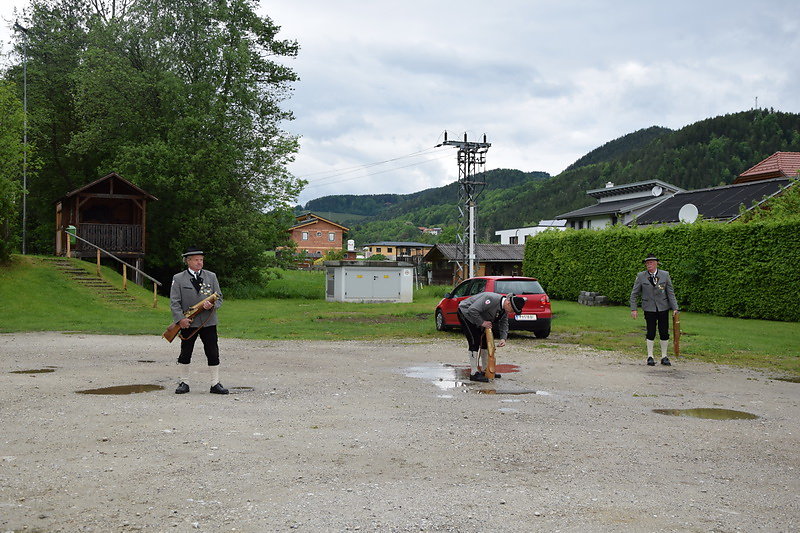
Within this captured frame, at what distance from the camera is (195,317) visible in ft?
29.4

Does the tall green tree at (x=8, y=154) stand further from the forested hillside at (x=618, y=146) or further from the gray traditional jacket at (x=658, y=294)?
the forested hillside at (x=618, y=146)

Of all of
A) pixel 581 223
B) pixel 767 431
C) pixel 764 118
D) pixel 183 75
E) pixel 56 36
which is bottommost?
pixel 767 431

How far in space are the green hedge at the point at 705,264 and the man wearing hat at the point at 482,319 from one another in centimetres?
1510

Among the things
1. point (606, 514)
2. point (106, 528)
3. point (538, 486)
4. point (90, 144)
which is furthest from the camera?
point (90, 144)

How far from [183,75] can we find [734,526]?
123ft

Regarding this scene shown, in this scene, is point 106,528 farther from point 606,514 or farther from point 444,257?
point 444,257

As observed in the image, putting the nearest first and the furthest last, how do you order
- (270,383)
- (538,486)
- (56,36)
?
(538,486)
(270,383)
(56,36)

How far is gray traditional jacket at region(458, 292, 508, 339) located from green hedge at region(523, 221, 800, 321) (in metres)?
15.1

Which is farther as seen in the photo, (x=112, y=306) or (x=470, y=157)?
(x=470, y=157)

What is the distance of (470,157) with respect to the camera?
45125 millimetres

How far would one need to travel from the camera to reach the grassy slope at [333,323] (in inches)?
615

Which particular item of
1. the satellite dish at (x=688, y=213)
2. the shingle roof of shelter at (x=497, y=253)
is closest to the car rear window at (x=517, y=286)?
the satellite dish at (x=688, y=213)

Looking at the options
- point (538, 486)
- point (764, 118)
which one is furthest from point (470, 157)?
point (764, 118)

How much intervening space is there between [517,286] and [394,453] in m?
12.3
